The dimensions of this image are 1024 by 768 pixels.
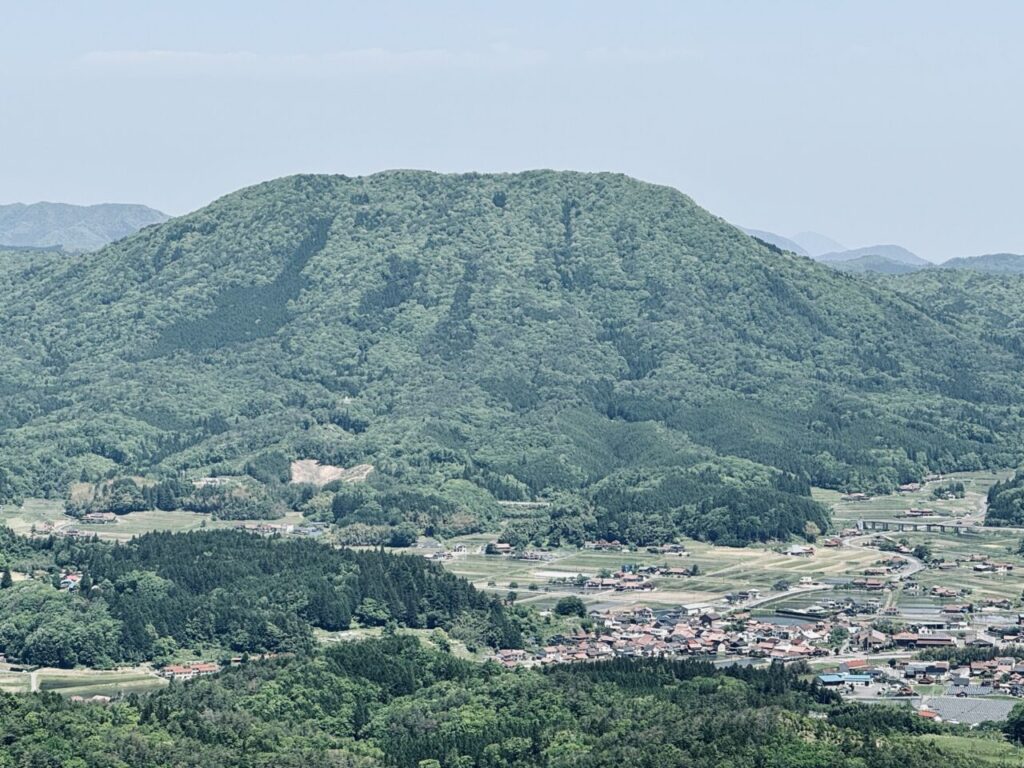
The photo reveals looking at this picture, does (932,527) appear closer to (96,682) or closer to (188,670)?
(188,670)

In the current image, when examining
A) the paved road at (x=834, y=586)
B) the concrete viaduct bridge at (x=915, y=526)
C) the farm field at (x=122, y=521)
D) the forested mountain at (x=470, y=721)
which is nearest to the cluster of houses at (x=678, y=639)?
the paved road at (x=834, y=586)

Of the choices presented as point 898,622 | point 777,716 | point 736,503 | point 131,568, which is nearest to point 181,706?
point 777,716

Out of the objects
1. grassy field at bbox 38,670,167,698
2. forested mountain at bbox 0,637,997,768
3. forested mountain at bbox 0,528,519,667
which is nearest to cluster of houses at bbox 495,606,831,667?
forested mountain at bbox 0,528,519,667

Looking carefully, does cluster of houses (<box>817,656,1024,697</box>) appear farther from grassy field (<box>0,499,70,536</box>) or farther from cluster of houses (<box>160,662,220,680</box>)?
grassy field (<box>0,499,70,536</box>)

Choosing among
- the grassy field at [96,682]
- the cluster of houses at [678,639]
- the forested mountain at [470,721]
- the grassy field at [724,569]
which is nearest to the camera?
the forested mountain at [470,721]

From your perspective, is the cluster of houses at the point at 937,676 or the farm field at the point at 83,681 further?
the farm field at the point at 83,681

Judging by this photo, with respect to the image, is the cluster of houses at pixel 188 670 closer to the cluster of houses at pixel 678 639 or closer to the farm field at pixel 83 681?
the farm field at pixel 83 681

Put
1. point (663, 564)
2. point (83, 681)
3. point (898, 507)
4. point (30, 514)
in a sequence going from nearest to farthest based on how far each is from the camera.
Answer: point (83, 681)
point (663, 564)
point (30, 514)
point (898, 507)

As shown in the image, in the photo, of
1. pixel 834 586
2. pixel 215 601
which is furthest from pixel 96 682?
pixel 834 586
